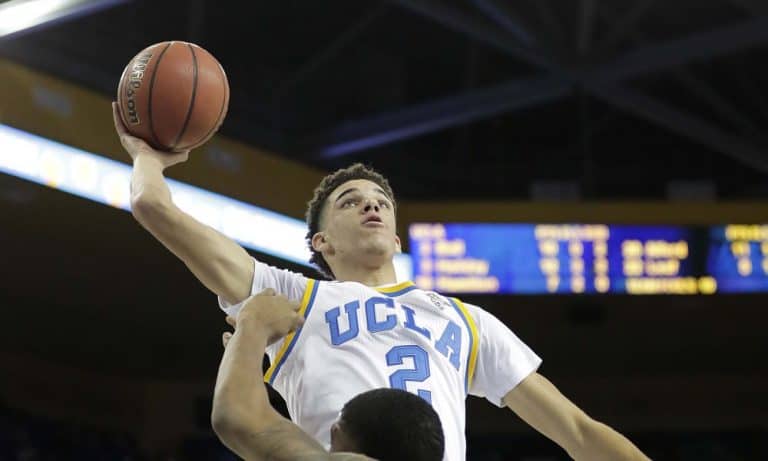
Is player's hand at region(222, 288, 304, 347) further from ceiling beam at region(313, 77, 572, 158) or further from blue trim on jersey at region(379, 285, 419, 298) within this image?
ceiling beam at region(313, 77, 572, 158)

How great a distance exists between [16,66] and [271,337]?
6.29m

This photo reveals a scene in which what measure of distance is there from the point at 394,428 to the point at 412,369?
73 centimetres

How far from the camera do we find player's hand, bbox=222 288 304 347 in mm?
2627

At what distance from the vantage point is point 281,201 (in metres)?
9.88

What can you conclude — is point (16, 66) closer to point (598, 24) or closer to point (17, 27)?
point (17, 27)

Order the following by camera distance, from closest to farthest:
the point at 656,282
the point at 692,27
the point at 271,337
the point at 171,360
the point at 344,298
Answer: the point at 271,337
the point at 344,298
the point at 656,282
the point at 692,27
the point at 171,360

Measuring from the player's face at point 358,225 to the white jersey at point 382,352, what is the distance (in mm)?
128

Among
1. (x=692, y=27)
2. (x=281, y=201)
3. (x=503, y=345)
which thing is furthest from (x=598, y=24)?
(x=503, y=345)

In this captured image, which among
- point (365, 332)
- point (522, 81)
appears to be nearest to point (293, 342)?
point (365, 332)

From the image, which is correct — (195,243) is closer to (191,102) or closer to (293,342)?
(293,342)

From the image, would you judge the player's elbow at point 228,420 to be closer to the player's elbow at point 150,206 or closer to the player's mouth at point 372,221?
the player's elbow at point 150,206

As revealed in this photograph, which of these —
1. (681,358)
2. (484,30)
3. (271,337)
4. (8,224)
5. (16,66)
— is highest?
(484,30)

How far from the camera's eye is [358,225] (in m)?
3.19

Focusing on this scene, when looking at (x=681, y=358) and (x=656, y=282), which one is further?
(x=681, y=358)
